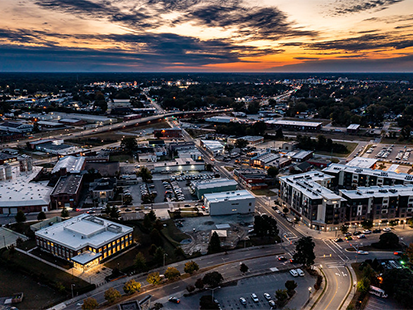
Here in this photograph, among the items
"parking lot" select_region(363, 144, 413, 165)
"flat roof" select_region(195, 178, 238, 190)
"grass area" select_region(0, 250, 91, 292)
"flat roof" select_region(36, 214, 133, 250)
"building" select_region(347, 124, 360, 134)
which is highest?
"building" select_region(347, 124, 360, 134)

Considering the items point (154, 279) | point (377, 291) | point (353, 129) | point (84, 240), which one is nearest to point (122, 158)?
point (84, 240)

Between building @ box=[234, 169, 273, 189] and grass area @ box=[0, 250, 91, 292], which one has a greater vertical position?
building @ box=[234, 169, 273, 189]

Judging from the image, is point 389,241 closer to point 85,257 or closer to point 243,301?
point 243,301

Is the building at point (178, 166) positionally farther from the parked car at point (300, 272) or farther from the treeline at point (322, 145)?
the parked car at point (300, 272)

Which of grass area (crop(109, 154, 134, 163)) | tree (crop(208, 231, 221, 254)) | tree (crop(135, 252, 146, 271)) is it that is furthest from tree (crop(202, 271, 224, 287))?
grass area (crop(109, 154, 134, 163))

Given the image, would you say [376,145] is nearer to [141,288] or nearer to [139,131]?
[139,131]

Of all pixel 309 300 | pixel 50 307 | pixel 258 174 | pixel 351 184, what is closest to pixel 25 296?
pixel 50 307

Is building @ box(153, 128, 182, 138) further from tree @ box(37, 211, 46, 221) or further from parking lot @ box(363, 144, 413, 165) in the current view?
tree @ box(37, 211, 46, 221)
